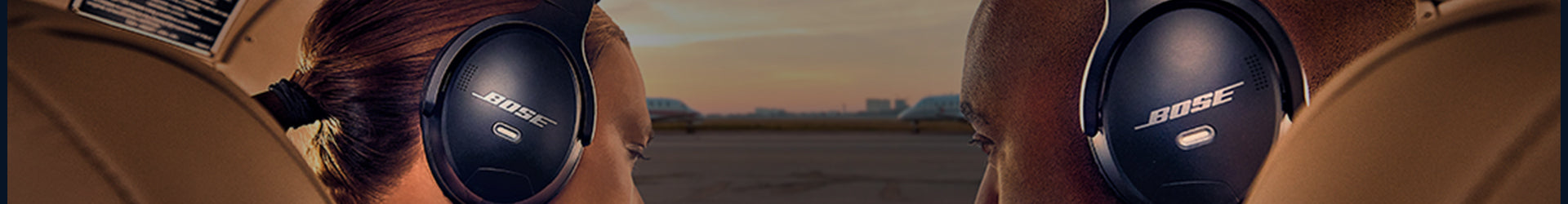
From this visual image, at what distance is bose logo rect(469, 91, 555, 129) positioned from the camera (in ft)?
4.19

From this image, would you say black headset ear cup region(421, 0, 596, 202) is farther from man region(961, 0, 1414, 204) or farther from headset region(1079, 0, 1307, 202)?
headset region(1079, 0, 1307, 202)

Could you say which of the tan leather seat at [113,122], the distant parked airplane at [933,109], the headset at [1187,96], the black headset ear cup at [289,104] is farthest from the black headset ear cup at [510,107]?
the distant parked airplane at [933,109]

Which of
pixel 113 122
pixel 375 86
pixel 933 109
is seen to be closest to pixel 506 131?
pixel 375 86

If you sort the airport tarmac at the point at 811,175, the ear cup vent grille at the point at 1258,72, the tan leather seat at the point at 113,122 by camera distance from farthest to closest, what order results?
the airport tarmac at the point at 811,175
the ear cup vent grille at the point at 1258,72
the tan leather seat at the point at 113,122

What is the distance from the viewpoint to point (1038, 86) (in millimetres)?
1132

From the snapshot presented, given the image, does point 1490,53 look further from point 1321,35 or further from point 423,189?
point 423,189

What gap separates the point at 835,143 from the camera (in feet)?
53.8

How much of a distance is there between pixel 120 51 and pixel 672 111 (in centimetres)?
3633

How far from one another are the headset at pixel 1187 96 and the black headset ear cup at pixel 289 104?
91cm

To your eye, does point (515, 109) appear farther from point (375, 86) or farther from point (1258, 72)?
point (1258, 72)

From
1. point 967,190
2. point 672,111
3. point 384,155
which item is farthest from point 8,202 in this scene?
point 672,111

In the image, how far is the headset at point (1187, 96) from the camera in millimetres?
955

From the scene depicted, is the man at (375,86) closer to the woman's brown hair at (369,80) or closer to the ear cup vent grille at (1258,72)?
the woman's brown hair at (369,80)

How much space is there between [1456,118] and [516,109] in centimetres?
112
